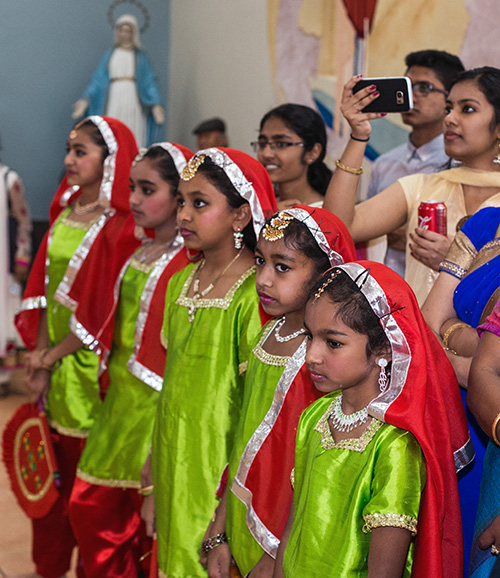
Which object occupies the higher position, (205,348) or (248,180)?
(248,180)

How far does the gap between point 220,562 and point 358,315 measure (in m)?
0.79

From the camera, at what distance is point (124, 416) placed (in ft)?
8.50

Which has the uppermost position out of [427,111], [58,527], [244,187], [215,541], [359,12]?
[359,12]

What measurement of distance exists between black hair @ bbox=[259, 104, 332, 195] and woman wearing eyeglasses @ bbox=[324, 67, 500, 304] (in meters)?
0.47

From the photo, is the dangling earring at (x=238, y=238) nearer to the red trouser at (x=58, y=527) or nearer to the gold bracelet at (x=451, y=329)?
the gold bracelet at (x=451, y=329)

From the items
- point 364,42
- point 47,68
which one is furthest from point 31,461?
point 47,68

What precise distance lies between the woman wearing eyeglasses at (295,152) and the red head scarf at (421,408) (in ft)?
4.20

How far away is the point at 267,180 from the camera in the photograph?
2213mm

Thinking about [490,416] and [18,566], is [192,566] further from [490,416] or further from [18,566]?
[18,566]

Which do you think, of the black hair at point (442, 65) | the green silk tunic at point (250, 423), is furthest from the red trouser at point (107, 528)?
the black hair at point (442, 65)

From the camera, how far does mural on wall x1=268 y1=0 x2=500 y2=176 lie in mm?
3523

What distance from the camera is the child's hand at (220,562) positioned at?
1872 millimetres

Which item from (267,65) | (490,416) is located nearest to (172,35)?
(267,65)

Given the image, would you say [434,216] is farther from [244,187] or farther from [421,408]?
[421,408]
